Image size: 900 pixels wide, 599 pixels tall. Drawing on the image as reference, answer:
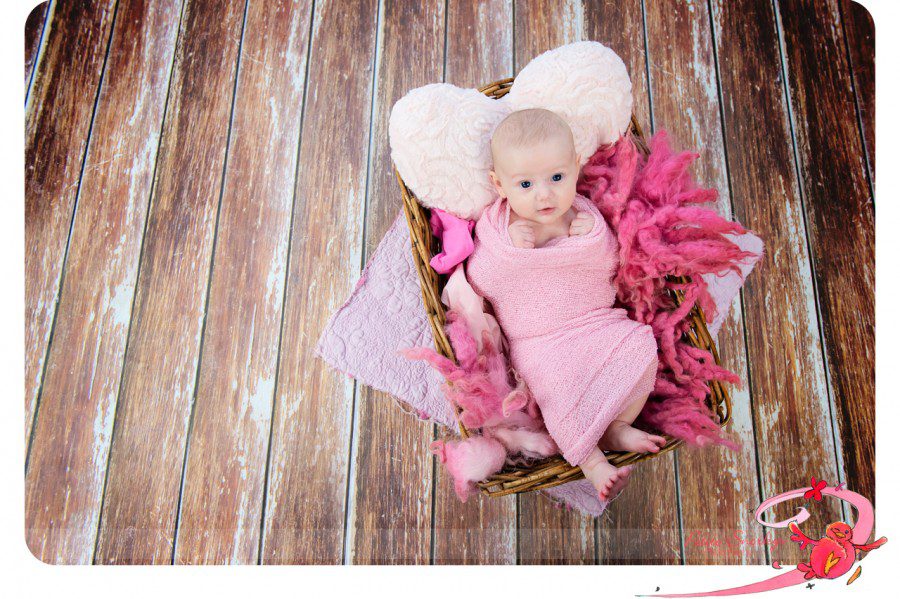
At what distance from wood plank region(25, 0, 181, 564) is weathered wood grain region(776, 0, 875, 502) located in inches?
50.1

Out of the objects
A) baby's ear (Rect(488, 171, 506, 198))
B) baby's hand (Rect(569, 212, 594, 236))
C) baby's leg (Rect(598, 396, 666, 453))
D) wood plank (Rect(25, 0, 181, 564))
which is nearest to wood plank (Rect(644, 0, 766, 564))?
baby's leg (Rect(598, 396, 666, 453))

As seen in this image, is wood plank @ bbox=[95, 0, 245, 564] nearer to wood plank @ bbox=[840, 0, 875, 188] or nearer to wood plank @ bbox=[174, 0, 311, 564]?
wood plank @ bbox=[174, 0, 311, 564]

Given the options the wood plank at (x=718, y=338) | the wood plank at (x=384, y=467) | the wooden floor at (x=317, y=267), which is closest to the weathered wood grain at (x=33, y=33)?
the wooden floor at (x=317, y=267)

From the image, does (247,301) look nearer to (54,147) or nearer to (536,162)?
(54,147)

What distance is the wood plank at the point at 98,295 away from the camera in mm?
1102

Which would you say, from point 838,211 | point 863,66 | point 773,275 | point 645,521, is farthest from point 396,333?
point 863,66

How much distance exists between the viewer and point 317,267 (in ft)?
3.95

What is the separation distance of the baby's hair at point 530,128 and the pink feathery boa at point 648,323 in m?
0.15

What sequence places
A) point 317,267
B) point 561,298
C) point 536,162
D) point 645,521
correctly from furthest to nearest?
point 317,267
point 645,521
point 561,298
point 536,162

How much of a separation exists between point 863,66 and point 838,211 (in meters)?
0.28

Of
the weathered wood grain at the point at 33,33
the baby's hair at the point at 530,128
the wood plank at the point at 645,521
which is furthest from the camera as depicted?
the weathered wood grain at the point at 33,33

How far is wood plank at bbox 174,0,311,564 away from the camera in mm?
1108

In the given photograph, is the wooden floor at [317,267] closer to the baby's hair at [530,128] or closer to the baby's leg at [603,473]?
the baby's leg at [603,473]

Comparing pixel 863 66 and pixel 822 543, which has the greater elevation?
pixel 863 66
